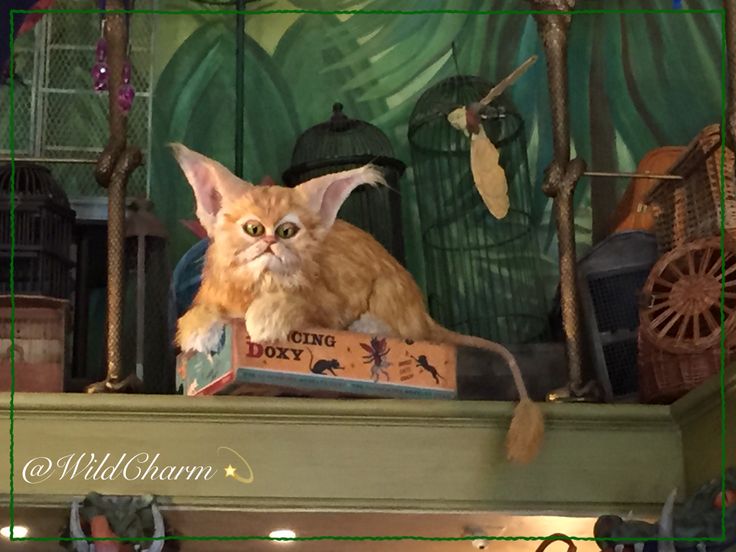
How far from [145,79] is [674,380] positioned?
3.43 feet

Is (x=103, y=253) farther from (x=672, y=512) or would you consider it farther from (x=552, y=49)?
(x=672, y=512)

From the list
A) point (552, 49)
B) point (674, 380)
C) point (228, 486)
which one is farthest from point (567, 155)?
point (228, 486)

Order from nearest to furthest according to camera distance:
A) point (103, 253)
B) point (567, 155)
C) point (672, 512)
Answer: point (672, 512)
point (567, 155)
point (103, 253)

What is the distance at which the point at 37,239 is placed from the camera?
189cm

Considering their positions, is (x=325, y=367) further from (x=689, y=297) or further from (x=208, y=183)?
(x=689, y=297)

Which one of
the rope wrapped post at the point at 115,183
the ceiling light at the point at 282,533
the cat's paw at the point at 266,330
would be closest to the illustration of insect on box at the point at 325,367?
the cat's paw at the point at 266,330

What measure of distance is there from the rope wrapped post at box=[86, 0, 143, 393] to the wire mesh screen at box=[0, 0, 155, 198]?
287 mm

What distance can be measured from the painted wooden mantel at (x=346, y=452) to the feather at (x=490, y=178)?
13.1 inches


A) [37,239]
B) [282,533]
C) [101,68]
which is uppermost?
[101,68]

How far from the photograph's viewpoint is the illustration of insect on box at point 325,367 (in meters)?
1.64

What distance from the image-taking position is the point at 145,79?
221cm

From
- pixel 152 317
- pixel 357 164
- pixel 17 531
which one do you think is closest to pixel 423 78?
pixel 357 164

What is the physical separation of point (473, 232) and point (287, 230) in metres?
0.47

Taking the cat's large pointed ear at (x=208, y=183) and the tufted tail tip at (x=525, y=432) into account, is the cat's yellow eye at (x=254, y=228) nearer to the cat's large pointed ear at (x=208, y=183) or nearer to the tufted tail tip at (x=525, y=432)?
the cat's large pointed ear at (x=208, y=183)
